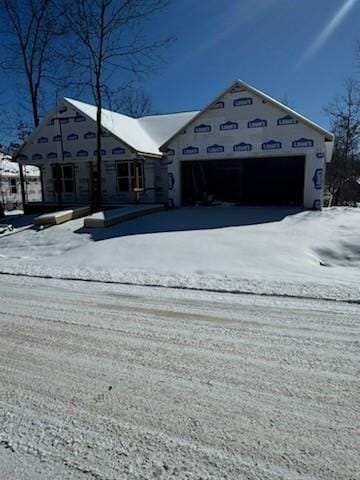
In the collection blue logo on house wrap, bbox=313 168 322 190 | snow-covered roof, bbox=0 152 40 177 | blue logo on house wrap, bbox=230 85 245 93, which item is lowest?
blue logo on house wrap, bbox=313 168 322 190

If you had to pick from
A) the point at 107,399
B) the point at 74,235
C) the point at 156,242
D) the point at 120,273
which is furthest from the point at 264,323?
the point at 74,235

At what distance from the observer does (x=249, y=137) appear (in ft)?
47.0

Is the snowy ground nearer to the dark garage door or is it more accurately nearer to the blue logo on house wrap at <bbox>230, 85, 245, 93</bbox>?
the blue logo on house wrap at <bbox>230, 85, 245, 93</bbox>

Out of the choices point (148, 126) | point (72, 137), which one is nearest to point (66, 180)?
point (72, 137)

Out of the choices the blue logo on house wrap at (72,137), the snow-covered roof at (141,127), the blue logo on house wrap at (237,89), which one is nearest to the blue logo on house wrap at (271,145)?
the blue logo on house wrap at (237,89)

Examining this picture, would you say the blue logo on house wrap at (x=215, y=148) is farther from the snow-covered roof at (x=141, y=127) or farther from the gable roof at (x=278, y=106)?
the snow-covered roof at (x=141, y=127)

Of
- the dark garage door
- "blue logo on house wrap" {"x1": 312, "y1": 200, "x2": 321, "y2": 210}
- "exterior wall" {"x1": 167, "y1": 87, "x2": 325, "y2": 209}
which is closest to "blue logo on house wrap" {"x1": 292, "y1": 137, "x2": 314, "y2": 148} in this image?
"exterior wall" {"x1": 167, "y1": 87, "x2": 325, "y2": 209}

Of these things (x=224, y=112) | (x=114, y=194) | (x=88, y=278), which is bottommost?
(x=88, y=278)

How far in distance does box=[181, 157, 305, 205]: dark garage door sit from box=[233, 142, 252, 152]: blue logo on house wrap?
3.52 metres

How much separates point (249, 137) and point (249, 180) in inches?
222

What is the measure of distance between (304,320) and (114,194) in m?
15.4

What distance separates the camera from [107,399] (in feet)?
8.33

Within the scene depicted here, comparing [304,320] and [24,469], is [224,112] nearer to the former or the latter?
[304,320]

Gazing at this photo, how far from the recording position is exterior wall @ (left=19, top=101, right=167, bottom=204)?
1727 cm
